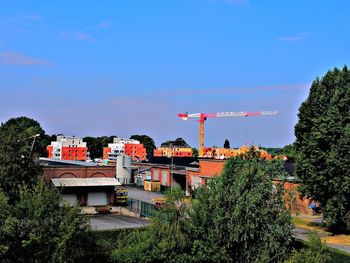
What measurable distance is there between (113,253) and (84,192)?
32.8 metres

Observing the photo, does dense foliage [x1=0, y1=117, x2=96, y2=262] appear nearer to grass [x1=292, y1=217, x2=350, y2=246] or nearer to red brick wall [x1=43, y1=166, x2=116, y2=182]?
grass [x1=292, y1=217, x2=350, y2=246]

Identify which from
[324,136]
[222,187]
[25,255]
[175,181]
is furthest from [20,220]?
[175,181]

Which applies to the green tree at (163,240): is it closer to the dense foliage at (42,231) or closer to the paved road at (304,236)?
the dense foliage at (42,231)

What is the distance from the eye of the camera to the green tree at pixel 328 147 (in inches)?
1602

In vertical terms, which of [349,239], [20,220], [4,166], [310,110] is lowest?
[349,239]

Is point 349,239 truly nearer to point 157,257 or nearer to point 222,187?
point 222,187

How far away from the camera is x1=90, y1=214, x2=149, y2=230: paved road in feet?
155

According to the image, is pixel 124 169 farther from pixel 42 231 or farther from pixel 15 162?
pixel 42 231

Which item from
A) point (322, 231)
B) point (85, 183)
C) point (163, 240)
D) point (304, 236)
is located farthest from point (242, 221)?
point (85, 183)

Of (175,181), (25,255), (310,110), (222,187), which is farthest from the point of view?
(175,181)

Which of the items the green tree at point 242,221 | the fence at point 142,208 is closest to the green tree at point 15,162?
the fence at point 142,208

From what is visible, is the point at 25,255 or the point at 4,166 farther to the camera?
the point at 4,166

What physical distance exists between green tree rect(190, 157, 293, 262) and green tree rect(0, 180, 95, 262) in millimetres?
7855

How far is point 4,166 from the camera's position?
144 ft
